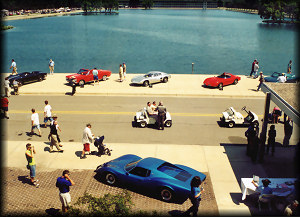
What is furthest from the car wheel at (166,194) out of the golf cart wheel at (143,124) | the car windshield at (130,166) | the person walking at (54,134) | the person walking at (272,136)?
the golf cart wheel at (143,124)

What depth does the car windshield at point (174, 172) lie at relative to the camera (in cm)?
1152

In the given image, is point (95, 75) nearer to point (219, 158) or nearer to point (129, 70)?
point (219, 158)

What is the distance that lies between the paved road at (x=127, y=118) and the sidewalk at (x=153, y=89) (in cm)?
101

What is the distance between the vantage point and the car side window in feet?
38.1

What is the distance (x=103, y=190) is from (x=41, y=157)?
4.51 meters

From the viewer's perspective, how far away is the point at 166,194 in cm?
1135

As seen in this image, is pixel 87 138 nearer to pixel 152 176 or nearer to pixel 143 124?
pixel 152 176

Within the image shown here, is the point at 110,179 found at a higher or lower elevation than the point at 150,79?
lower

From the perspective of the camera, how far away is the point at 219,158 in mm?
14984

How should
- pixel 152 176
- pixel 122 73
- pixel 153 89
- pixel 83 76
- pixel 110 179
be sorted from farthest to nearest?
pixel 122 73
pixel 83 76
pixel 153 89
pixel 110 179
pixel 152 176

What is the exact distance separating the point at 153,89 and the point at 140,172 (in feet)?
A: 53.9

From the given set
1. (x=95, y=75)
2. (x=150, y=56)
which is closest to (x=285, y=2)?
(x=150, y=56)

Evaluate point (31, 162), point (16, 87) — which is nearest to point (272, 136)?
point (31, 162)

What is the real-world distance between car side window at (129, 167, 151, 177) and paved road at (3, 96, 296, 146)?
514cm
